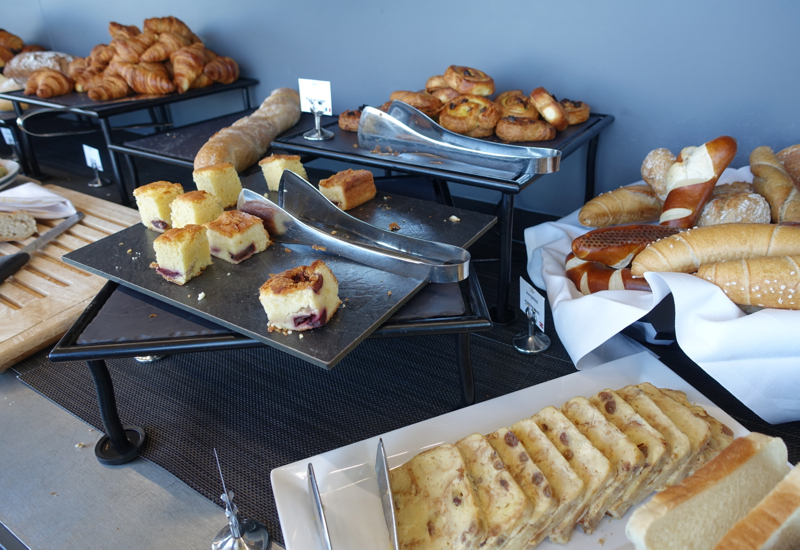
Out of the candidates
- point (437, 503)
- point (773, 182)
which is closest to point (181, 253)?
point (437, 503)

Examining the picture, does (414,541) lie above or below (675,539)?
below

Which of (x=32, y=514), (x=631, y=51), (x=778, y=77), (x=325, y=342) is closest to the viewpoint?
(x=325, y=342)

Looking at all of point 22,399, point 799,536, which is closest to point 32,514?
point 22,399

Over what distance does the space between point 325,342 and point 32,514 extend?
0.85m

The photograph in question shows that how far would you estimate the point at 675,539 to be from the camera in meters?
0.67

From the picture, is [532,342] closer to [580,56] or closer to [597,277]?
[597,277]

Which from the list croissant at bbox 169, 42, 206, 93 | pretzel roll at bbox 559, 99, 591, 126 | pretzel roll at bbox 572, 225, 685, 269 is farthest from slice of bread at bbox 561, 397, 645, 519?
croissant at bbox 169, 42, 206, 93

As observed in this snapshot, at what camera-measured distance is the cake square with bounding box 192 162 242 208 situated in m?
1.55

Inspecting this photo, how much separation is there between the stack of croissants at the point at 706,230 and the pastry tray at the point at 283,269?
1.30 ft

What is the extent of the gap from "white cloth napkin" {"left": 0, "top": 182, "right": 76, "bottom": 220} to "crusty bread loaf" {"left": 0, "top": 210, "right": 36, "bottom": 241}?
8 centimetres

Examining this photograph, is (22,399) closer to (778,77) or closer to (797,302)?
(797,302)

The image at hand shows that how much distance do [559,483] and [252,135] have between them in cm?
178

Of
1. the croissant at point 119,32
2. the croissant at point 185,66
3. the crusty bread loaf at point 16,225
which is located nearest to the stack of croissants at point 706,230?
the crusty bread loaf at point 16,225

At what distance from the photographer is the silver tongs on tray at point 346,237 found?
1.16m
